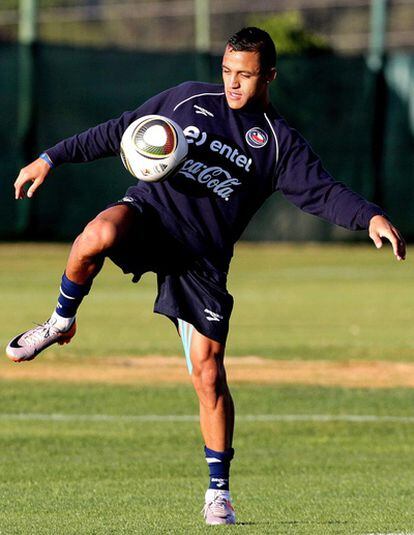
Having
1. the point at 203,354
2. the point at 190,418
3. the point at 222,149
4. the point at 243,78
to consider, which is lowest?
the point at 190,418

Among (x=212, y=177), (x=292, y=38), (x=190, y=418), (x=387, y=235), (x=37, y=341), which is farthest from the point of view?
(x=292, y=38)

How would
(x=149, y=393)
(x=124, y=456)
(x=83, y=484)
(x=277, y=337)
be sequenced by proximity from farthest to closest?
(x=277, y=337)
(x=149, y=393)
(x=124, y=456)
(x=83, y=484)

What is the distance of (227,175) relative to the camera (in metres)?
7.51

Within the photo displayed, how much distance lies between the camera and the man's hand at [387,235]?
22.5ft

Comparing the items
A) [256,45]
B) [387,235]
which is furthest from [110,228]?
[387,235]

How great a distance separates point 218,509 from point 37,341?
1.31 meters

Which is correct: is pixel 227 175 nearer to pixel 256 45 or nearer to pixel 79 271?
pixel 256 45

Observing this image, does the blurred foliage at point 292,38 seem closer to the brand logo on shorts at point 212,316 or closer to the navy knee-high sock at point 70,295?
the navy knee-high sock at point 70,295

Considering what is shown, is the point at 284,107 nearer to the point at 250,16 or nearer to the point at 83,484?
the point at 250,16

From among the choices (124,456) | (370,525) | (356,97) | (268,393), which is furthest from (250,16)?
(370,525)

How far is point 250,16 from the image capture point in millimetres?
43844

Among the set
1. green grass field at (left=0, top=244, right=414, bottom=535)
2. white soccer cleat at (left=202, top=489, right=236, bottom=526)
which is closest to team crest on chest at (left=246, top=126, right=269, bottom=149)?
white soccer cleat at (left=202, top=489, right=236, bottom=526)

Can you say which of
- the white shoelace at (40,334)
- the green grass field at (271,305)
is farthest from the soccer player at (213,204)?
the green grass field at (271,305)

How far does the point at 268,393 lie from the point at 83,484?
4.81 m
